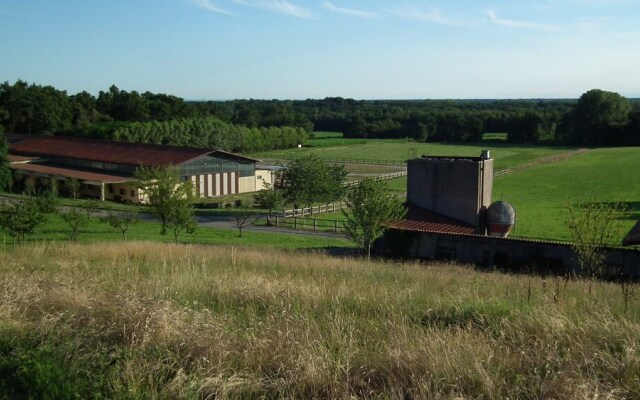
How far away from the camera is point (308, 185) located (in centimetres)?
4834

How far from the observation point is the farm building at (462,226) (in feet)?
75.6

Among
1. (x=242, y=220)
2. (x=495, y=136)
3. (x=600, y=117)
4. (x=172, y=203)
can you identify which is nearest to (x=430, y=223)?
(x=172, y=203)

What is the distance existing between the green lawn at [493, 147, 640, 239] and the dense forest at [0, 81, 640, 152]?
92.4 feet

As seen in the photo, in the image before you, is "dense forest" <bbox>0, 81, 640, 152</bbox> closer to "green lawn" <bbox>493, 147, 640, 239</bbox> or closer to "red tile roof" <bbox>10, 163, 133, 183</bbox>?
"red tile roof" <bbox>10, 163, 133, 183</bbox>

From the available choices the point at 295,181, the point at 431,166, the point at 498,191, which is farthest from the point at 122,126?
the point at 431,166

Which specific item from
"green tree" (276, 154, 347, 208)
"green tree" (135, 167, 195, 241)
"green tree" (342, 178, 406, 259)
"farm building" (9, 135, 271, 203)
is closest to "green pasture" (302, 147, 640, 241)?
"green tree" (276, 154, 347, 208)

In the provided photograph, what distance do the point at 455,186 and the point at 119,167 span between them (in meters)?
36.1

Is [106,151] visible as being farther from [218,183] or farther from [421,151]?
[421,151]

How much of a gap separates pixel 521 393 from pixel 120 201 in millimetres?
51329

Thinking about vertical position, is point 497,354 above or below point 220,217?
above

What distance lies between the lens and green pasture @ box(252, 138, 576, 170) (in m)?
98.1

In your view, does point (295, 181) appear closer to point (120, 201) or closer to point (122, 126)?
point (120, 201)

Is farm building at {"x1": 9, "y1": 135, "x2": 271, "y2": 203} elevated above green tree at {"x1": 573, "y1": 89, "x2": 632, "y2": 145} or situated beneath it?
situated beneath

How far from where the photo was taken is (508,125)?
133 m
